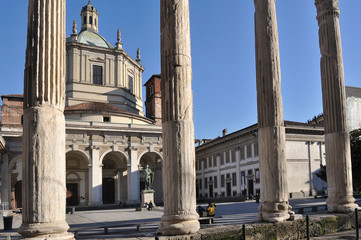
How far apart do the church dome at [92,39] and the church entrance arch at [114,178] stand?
476 inches

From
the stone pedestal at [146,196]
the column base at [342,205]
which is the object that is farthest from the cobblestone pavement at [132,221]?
the stone pedestal at [146,196]

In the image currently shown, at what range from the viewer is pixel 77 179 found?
124 ft

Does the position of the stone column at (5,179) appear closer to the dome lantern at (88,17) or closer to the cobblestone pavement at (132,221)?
the cobblestone pavement at (132,221)

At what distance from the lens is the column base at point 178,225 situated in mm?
8211

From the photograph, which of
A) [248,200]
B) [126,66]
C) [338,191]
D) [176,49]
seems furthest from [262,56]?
[126,66]

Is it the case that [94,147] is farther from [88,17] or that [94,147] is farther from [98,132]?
[88,17]

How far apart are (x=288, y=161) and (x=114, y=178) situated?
56.3ft

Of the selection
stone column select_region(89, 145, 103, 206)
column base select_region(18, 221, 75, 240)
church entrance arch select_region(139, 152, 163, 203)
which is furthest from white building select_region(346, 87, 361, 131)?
column base select_region(18, 221, 75, 240)

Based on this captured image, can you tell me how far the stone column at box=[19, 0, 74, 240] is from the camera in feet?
21.3

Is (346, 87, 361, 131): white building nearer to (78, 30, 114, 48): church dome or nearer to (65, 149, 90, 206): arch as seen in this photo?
(78, 30, 114, 48): church dome

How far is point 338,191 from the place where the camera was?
12.7 meters

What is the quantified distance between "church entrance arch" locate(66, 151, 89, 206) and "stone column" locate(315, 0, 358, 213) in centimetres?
2729

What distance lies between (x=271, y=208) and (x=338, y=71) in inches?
226

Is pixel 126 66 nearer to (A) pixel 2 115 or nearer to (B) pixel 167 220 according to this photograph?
(A) pixel 2 115
